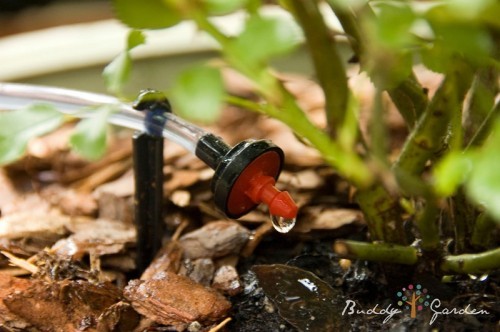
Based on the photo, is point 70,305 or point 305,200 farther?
point 305,200

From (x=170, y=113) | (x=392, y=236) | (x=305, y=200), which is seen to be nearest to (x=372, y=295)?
(x=392, y=236)

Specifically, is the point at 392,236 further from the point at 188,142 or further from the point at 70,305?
the point at 70,305

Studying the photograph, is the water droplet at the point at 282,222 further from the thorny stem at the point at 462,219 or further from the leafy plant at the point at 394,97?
the thorny stem at the point at 462,219

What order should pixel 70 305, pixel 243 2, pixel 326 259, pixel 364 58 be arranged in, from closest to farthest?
pixel 243 2 < pixel 364 58 < pixel 70 305 < pixel 326 259

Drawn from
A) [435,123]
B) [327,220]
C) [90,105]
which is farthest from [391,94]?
[90,105]

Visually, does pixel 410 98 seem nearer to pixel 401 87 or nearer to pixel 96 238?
pixel 401 87
